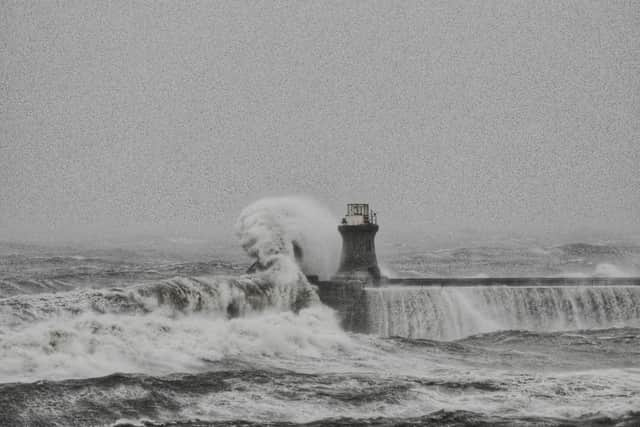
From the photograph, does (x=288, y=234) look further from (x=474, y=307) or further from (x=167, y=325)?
(x=167, y=325)

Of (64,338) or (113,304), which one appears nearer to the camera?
(64,338)

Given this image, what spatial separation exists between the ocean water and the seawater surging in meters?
0.03

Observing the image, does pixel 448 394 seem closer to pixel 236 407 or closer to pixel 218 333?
pixel 236 407

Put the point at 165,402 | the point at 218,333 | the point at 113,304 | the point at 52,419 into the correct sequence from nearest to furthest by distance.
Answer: the point at 52,419, the point at 165,402, the point at 113,304, the point at 218,333

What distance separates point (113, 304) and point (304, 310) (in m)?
5.56

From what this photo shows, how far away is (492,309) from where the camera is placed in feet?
53.5

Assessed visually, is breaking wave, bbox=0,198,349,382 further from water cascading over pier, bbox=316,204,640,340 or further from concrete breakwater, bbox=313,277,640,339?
water cascading over pier, bbox=316,204,640,340

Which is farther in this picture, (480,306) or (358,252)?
(358,252)

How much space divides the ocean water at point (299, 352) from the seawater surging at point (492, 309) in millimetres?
34

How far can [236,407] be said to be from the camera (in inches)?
300

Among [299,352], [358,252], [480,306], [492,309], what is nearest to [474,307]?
[480,306]

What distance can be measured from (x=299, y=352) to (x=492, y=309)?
255 inches

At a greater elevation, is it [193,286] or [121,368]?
[193,286]

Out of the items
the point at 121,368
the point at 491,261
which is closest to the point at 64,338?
the point at 121,368
